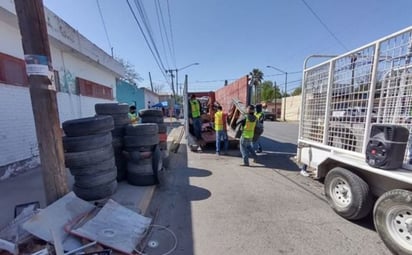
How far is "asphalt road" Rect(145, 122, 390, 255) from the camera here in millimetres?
2863

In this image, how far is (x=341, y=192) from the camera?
3.71 metres

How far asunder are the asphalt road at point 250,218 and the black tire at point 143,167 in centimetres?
48

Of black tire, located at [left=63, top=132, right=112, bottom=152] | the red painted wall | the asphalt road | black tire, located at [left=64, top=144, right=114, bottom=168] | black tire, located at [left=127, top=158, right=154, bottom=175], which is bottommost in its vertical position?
the asphalt road

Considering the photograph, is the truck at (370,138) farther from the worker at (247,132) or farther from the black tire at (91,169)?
the black tire at (91,169)

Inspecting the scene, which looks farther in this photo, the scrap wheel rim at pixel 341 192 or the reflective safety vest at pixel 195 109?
the reflective safety vest at pixel 195 109

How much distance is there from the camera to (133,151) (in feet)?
15.6

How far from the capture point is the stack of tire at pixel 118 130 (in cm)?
491

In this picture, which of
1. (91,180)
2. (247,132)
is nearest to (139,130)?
(91,180)

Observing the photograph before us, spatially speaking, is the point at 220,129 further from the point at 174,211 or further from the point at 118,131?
the point at 174,211

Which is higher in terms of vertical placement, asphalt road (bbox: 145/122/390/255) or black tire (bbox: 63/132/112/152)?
black tire (bbox: 63/132/112/152)

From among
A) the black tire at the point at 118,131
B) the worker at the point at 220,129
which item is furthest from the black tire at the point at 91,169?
the worker at the point at 220,129

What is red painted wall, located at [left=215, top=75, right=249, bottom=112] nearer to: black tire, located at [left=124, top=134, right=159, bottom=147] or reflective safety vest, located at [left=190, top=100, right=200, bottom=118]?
reflective safety vest, located at [left=190, top=100, right=200, bottom=118]

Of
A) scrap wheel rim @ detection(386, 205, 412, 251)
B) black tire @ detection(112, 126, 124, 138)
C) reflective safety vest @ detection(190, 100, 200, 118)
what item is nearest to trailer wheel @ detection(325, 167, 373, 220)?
scrap wheel rim @ detection(386, 205, 412, 251)

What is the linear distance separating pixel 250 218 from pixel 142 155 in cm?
254
